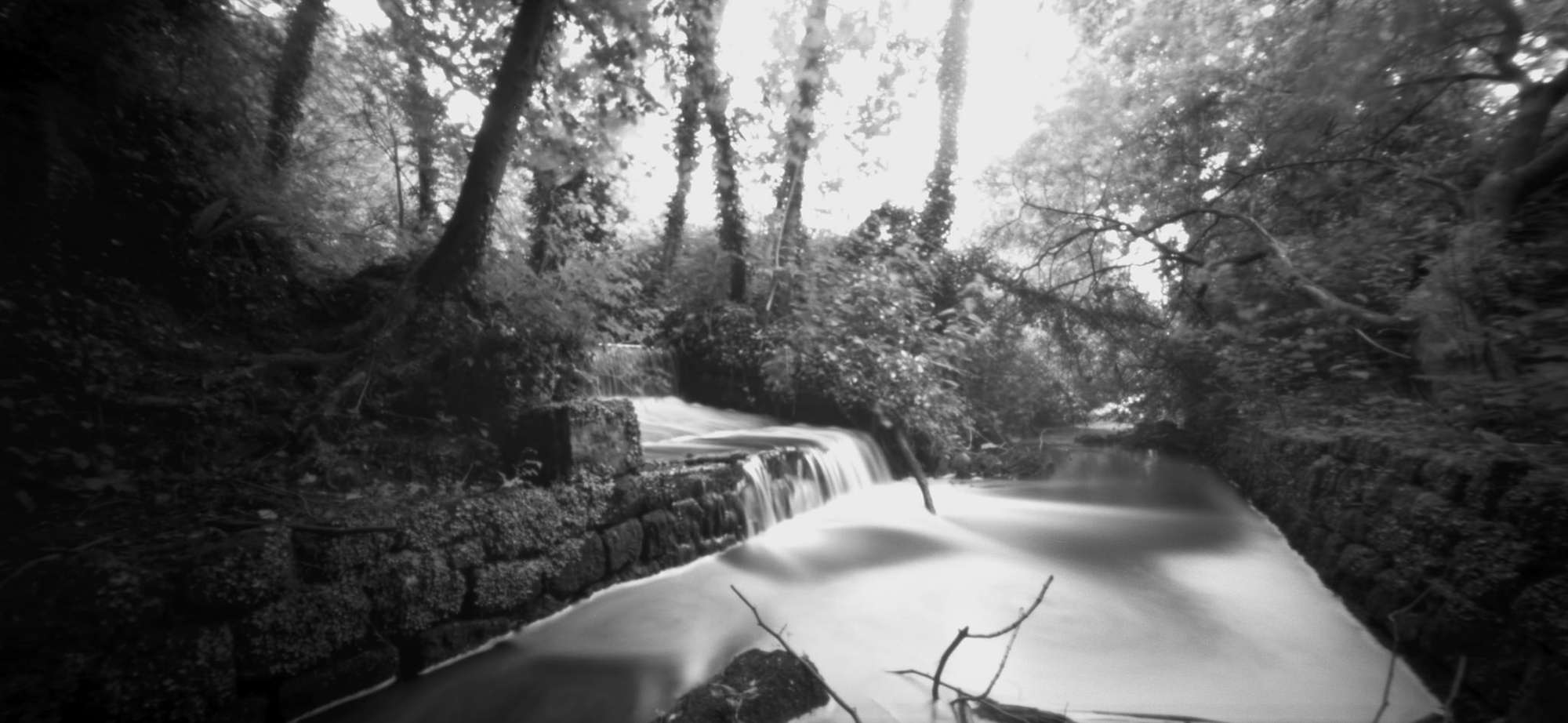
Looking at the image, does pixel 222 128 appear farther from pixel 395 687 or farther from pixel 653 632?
pixel 653 632

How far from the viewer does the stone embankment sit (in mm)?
2414

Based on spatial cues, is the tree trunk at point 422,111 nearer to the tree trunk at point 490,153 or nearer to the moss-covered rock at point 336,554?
the tree trunk at point 490,153

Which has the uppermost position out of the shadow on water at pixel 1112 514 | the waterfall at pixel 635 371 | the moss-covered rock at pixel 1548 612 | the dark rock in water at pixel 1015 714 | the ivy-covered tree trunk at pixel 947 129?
the ivy-covered tree trunk at pixel 947 129

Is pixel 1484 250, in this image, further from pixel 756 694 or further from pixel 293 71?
pixel 293 71

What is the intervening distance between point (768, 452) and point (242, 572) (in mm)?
5057

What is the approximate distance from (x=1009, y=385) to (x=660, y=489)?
11584 millimetres

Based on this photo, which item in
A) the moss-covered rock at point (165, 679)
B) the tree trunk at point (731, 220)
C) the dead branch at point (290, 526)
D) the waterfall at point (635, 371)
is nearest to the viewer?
the moss-covered rock at point (165, 679)

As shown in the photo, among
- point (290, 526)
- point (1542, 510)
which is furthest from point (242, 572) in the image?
point (1542, 510)

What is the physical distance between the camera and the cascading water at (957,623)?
362 centimetres

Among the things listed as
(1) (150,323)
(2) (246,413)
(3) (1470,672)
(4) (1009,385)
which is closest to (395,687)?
(2) (246,413)

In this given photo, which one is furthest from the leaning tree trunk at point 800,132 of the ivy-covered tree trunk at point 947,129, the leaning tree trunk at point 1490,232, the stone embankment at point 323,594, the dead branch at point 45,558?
the dead branch at point 45,558

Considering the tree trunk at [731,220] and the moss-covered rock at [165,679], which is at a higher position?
the tree trunk at [731,220]

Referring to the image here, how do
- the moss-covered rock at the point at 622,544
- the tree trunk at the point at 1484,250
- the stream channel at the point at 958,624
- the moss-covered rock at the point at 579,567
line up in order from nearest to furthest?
the stream channel at the point at 958,624
the tree trunk at the point at 1484,250
the moss-covered rock at the point at 579,567
the moss-covered rock at the point at 622,544

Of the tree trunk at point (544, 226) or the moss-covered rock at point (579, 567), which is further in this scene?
the tree trunk at point (544, 226)
